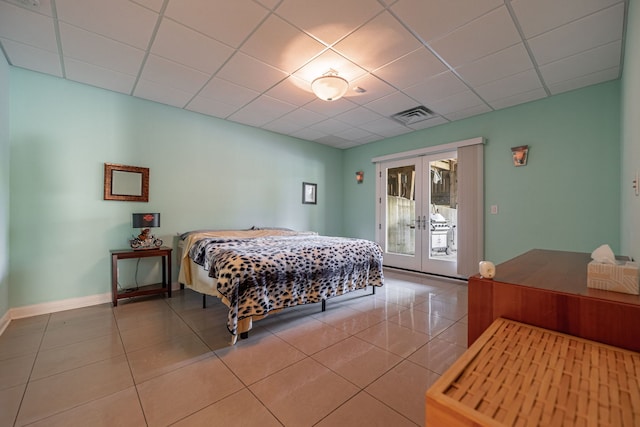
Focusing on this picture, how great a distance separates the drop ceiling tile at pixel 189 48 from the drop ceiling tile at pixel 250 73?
0.09 meters

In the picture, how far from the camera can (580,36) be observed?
2168 mm

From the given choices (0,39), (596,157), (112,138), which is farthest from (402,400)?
(0,39)

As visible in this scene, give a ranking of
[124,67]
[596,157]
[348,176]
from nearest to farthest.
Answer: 1. [124,67]
2. [596,157]
3. [348,176]

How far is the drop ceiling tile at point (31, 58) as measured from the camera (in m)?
2.32

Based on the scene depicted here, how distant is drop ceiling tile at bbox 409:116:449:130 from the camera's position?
4066 mm

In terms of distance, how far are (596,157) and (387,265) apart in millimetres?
3361

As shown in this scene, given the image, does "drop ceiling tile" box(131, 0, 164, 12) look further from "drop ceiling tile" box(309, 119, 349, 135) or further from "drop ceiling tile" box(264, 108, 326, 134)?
"drop ceiling tile" box(309, 119, 349, 135)

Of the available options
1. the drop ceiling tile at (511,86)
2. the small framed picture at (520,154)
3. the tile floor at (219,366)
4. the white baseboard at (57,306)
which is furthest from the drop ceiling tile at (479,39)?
the white baseboard at (57,306)

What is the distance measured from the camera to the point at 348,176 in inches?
232

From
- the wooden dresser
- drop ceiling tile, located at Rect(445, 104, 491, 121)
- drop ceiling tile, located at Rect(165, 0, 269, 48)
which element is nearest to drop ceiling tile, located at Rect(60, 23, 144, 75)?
drop ceiling tile, located at Rect(165, 0, 269, 48)

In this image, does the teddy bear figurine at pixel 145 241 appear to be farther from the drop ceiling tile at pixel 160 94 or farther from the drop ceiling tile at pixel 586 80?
the drop ceiling tile at pixel 586 80

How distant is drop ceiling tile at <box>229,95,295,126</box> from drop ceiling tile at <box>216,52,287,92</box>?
1.17ft

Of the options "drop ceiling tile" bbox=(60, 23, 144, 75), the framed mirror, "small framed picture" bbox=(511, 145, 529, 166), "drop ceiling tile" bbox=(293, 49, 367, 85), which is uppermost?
"drop ceiling tile" bbox=(293, 49, 367, 85)

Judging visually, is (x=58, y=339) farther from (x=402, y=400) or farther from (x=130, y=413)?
(x=402, y=400)
